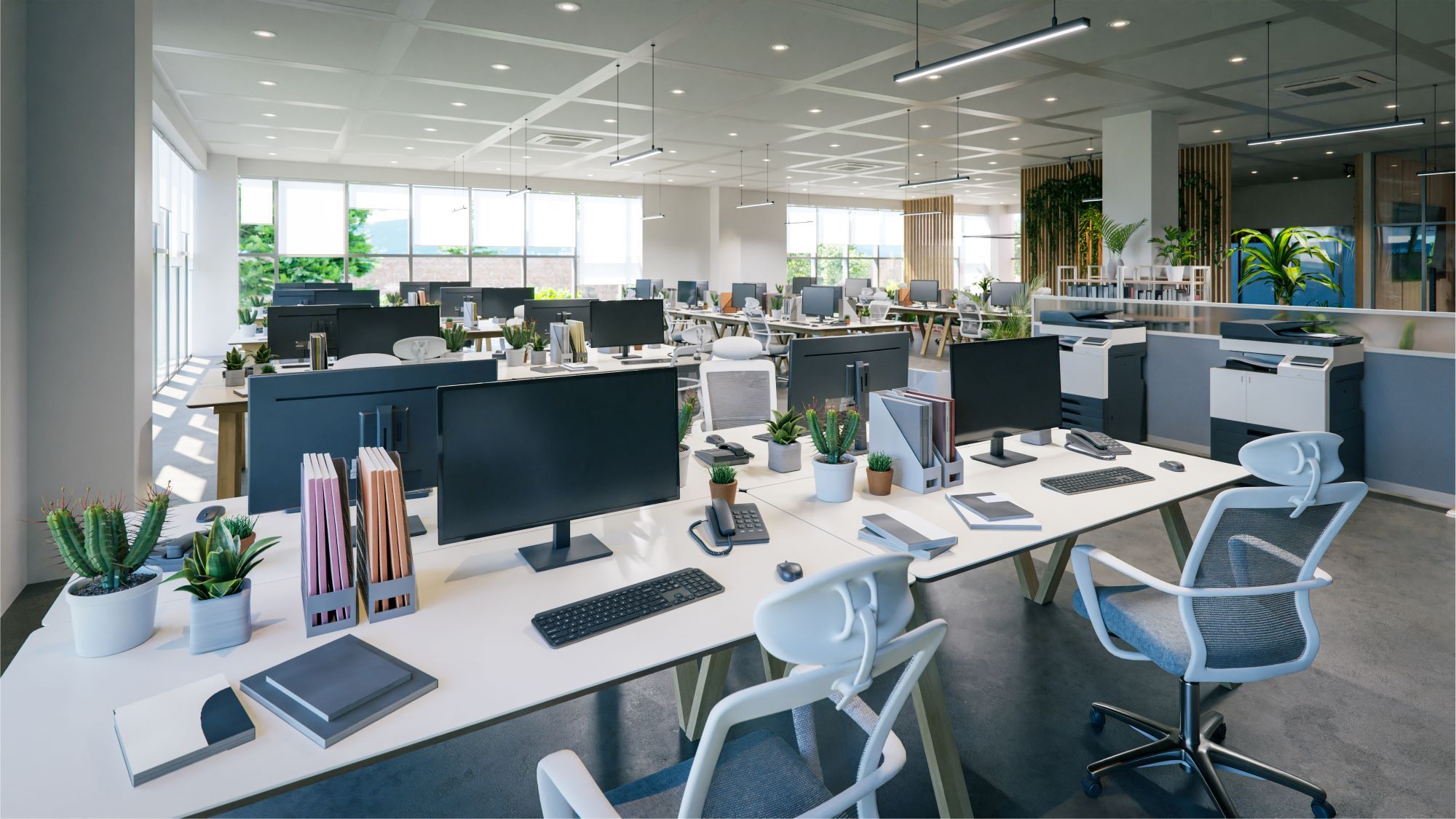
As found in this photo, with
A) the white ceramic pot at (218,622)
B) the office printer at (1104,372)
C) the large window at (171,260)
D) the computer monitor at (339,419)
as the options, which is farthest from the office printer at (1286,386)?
the large window at (171,260)

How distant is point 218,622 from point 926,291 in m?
13.7

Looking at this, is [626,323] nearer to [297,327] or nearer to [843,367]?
[297,327]

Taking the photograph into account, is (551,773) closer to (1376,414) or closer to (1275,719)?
(1275,719)

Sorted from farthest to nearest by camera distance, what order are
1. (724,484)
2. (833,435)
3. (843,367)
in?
1. (843,367)
2. (833,435)
3. (724,484)

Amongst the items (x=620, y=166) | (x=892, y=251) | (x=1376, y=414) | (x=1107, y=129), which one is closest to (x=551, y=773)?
(x=1376, y=414)

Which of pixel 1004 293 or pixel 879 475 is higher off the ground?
pixel 1004 293

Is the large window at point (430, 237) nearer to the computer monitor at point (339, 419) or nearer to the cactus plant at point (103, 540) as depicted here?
the computer monitor at point (339, 419)

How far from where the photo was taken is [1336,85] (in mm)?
7809

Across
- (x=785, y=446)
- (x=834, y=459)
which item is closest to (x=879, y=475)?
(x=834, y=459)

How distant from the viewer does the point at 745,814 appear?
1.35m

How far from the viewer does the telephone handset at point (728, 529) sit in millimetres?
2043

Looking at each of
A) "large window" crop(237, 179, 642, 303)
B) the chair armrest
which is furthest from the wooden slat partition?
the chair armrest

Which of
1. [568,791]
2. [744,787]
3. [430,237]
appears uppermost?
[430,237]

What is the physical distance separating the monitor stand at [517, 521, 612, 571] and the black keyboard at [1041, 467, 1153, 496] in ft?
5.03
